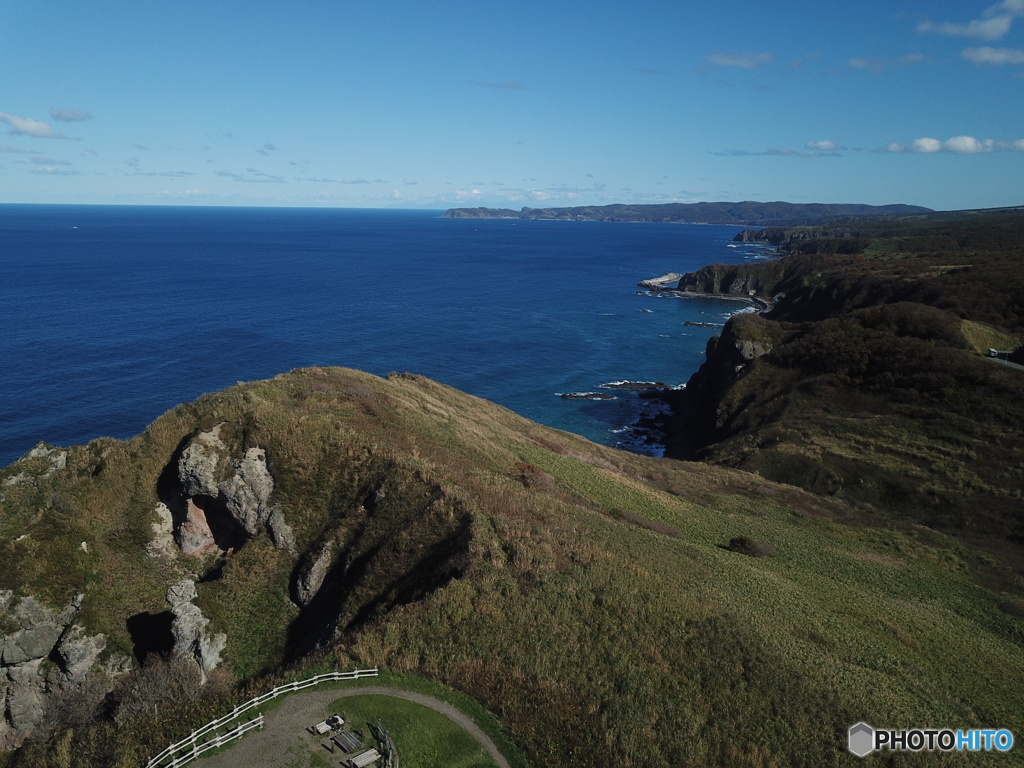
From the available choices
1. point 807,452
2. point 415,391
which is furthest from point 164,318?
point 807,452

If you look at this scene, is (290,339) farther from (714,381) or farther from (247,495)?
(247,495)

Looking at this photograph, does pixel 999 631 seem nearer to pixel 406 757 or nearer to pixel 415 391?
pixel 406 757

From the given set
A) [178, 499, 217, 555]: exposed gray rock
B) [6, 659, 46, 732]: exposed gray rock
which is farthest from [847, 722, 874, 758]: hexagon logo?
[6, 659, 46, 732]: exposed gray rock

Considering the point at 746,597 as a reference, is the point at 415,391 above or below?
above

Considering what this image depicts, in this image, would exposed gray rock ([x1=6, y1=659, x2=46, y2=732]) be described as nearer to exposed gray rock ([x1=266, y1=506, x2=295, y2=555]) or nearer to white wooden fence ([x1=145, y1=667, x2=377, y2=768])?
exposed gray rock ([x1=266, y1=506, x2=295, y2=555])

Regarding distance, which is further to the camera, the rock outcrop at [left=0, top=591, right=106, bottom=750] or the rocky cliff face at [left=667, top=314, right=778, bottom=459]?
the rocky cliff face at [left=667, top=314, right=778, bottom=459]

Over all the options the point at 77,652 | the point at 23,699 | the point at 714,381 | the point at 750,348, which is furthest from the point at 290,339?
the point at 23,699
